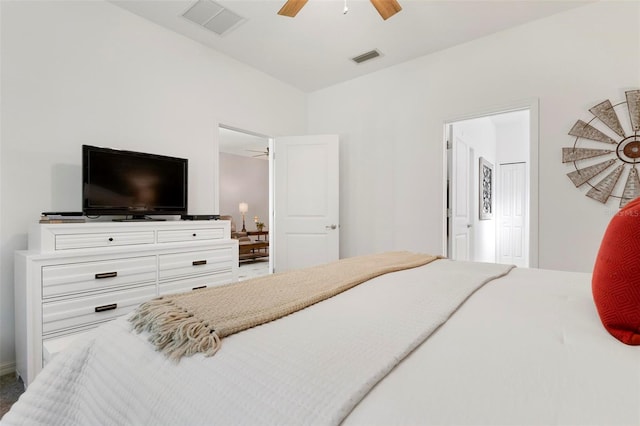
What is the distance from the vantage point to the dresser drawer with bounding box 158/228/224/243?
2.45 m

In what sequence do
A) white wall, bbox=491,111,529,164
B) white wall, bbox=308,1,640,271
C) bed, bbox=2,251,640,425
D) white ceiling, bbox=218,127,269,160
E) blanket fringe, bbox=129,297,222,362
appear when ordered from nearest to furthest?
bed, bbox=2,251,640,425
blanket fringe, bbox=129,297,222,362
white wall, bbox=308,1,640,271
white wall, bbox=491,111,529,164
white ceiling, bbox=218,127,269,160

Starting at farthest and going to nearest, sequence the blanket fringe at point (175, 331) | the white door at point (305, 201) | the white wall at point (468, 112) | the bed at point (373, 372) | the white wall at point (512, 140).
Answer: the white wall at point (512, 140)
the white door at point (305, 201)
the white wall at point (468, 112)
the blanket fringe at point (175, 331)
the bed at point (373, 372)

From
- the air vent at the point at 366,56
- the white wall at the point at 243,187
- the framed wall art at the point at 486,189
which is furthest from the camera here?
the white wall at the point at 243,187

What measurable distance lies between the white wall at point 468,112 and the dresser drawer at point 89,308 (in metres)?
2.59

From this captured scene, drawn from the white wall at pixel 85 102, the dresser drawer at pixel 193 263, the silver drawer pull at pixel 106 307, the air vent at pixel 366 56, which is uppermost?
the air vent at pixel 366 56

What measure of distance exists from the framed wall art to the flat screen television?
4.55m

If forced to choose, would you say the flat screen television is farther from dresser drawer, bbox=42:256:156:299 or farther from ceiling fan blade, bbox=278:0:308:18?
ceiling fan blade, bbox=278:0:308:18

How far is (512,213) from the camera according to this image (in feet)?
19.7

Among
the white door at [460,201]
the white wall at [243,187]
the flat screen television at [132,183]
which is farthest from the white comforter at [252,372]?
the white wall at [243,187]

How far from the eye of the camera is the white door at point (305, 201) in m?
3.96

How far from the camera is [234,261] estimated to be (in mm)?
2814

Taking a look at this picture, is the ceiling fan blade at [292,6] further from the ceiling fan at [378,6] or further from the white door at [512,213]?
the white door at [512,213]

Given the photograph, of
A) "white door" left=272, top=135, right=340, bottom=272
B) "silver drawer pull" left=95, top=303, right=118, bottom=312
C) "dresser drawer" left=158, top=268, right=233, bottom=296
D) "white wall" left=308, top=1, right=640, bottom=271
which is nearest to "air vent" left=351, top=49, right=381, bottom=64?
"white wall" left=308, top=1, right=640, bottom=271

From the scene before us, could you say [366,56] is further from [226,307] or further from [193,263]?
[226,307]
